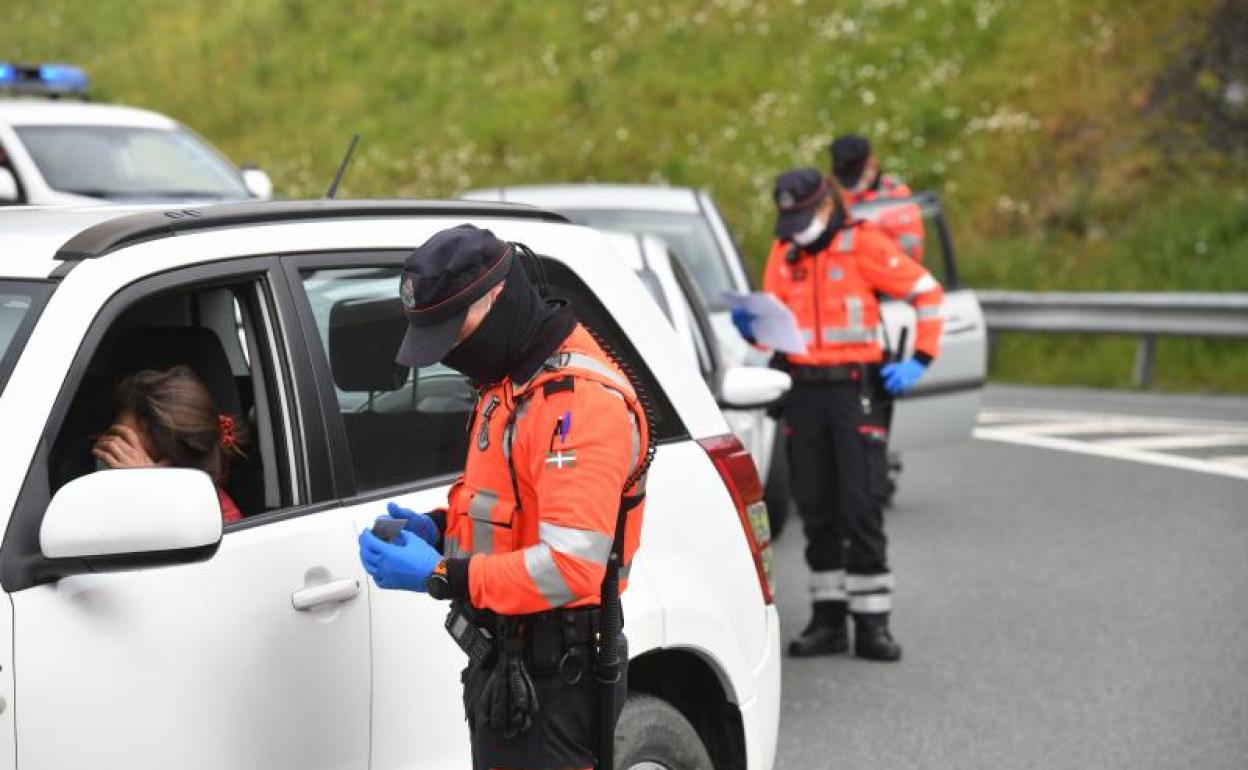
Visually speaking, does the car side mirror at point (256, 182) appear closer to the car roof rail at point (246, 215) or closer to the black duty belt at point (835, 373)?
the black duty belt at point (835, 373)

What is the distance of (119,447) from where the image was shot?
4078mm

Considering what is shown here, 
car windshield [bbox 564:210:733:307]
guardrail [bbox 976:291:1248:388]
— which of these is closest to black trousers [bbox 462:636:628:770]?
car windshield [bbox 564:210:733:307]

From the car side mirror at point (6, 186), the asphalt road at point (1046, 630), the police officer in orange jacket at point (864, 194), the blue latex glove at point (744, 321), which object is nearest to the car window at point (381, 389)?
the asphalt road at point (1046, 630)

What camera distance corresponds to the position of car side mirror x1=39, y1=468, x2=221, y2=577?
3.23m

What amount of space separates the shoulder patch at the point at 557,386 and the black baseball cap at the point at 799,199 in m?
4.41

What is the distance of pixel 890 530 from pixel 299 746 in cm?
711

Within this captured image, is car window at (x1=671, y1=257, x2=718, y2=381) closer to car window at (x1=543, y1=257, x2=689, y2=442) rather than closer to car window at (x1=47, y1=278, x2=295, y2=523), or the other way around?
car window at (x1=543, y1=257, x2=689, y2=442)

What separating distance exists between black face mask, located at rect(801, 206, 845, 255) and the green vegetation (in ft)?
29.2

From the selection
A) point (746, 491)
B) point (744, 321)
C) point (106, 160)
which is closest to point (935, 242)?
point (744, 321)

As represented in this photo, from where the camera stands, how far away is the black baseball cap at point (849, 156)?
10.3 meters

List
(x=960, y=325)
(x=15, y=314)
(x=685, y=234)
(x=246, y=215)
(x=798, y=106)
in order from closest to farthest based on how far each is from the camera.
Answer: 1. (x=15, y=314)
2. (x=246, y=215)
3. (x=960, y=325)
4. (x=685, y=234)
5. (x=798, y=106)

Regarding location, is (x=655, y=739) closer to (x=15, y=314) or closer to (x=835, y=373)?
(x=15, y=314)

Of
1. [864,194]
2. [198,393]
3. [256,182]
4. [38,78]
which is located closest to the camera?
[198,393]

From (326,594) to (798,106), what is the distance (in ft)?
72.3
